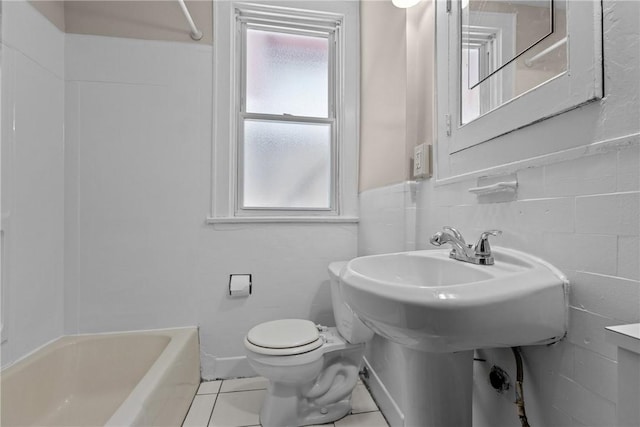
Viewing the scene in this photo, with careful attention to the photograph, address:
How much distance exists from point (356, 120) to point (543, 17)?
1.17m

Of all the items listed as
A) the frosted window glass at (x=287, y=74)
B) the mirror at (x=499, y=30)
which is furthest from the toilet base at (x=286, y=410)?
the frosted window glass at (x=287, y=74)

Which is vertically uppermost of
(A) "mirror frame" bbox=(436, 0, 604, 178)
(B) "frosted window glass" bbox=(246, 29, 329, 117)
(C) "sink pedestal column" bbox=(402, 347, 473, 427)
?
(B) "frosted window glass" bbox=(246, 29, 329, 117)

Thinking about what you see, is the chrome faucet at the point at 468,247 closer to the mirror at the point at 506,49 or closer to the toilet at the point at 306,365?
the mirror at the point at 506,49

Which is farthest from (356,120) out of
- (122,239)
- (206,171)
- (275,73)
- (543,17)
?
(122,239)

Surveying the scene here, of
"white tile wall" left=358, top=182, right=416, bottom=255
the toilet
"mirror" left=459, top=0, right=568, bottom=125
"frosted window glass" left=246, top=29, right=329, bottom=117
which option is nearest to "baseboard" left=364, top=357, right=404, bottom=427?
the toilet

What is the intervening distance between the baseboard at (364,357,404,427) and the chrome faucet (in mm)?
814

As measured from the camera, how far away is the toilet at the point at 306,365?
120 cm

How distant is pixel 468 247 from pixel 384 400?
98 centimetres

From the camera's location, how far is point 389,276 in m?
0.90

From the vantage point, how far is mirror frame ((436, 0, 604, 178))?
60 cm

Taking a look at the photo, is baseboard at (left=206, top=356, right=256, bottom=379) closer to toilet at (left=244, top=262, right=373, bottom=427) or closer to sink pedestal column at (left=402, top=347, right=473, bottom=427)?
toilet at (left=244, top=262, right=373, bottom=427)

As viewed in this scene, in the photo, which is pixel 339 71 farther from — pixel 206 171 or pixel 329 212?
pixel 206 171

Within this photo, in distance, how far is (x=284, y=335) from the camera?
129 centimetres

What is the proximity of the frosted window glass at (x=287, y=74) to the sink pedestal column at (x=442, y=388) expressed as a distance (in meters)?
1.56
